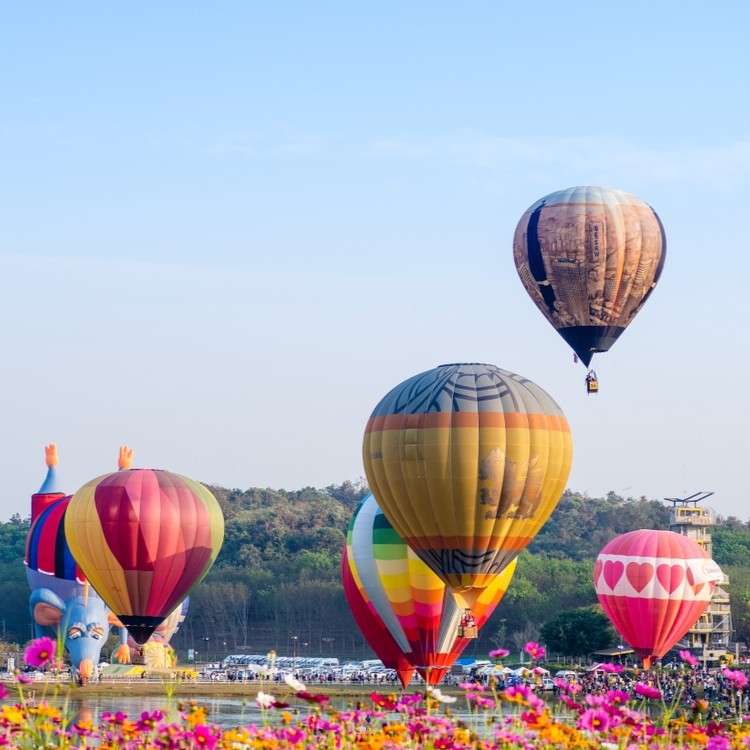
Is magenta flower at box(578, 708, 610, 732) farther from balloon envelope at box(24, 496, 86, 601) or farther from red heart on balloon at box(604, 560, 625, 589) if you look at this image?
balloon envelope at box(24, 496, 86, 601)

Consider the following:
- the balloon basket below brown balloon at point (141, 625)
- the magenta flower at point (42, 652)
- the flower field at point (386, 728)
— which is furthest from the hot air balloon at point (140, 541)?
the magenta flower at point (42, 652)

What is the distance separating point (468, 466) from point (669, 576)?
622 inches

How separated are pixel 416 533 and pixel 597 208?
9560 mm

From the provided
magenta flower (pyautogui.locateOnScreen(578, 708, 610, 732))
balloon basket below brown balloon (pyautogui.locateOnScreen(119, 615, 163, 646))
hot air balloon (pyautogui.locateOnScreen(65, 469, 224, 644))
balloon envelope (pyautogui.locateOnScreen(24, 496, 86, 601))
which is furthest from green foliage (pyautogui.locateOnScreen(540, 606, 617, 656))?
magenta flower (pyautogui.locateOnScreen(578, 708, 610, 732))

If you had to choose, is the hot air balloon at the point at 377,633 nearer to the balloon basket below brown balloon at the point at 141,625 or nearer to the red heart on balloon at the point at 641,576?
the balloon basket below brown balloon at the point at 141,625

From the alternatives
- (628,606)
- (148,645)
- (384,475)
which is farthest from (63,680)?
(384,475)

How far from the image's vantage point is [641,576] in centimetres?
5016

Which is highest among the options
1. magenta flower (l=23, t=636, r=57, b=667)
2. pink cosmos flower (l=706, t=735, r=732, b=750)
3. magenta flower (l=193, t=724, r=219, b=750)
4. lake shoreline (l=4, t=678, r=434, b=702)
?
magenta flower (l=23, t=636, r=57, b=667)

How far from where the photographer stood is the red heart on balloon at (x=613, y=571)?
50.8 meters

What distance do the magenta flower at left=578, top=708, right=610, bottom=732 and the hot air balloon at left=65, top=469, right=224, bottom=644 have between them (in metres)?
38.3

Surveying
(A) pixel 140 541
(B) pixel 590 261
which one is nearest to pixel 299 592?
(A) pixel 140 541

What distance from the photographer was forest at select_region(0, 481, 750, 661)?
77.4 m

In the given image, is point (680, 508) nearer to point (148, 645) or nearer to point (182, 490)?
point (148, 645)

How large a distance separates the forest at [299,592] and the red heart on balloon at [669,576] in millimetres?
14391
